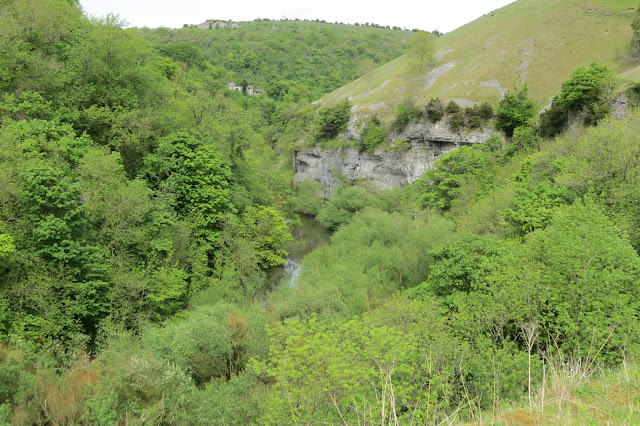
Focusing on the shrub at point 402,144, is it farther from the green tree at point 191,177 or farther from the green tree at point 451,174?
the green tree at point 191,177

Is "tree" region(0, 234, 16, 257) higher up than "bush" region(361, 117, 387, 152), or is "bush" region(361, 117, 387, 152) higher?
"bush" region(361, 117, 387, 152)

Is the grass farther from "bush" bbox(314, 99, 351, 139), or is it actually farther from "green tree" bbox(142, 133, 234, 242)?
"bush" bbox(314, 99, 351, 139)

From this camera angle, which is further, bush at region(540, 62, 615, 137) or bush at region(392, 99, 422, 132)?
bush at region(392, 99, 422, 132)

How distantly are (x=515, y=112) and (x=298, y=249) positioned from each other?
97.4 feet

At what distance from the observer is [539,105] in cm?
4388

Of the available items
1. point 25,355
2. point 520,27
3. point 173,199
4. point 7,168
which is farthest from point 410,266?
point 520,27

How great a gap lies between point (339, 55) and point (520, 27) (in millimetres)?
74563

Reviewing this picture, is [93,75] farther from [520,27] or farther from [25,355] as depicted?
[520,27]

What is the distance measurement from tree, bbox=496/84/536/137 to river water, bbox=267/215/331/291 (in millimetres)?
25178

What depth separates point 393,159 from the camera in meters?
49.8

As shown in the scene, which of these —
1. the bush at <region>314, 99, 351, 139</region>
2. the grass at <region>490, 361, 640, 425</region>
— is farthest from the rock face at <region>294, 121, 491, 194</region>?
the grass at <region>490, 361, 640, 425</region>

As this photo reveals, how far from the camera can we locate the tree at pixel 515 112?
39.3 meters

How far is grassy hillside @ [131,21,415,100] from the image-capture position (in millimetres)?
109375

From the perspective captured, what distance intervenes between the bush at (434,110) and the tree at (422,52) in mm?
18792
